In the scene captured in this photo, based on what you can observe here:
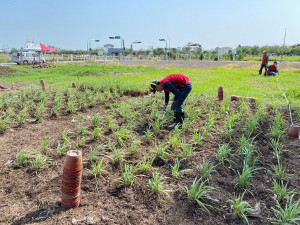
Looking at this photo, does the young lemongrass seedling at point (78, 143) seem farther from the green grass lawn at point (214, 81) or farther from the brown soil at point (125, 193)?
the green grass lawn at point (214, 81)

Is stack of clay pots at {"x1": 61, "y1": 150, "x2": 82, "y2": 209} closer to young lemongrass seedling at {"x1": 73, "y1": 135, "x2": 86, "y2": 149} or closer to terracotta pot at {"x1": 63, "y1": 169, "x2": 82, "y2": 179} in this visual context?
terracotta pot at {"x1": 63, "y1": 169, "x2": 82, "y2": 179}

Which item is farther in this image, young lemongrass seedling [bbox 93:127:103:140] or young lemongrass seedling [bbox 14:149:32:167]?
young lemongrass seedling [bbox 93:127:103:140]

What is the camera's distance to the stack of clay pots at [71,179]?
200cm

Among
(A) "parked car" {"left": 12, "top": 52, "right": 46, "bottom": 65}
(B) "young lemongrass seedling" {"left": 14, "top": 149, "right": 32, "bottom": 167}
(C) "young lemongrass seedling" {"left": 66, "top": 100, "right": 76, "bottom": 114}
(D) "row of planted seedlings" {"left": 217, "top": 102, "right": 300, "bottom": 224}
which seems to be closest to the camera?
(D) "row of planted seedlings" {"left": 217, "top": 102, "right": 300, "bottom": 224}

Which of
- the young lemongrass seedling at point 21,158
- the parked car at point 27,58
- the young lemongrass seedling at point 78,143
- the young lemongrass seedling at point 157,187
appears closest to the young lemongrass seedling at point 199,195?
the young lemongrass seedling at point 157,187

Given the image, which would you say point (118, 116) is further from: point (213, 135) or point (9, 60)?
point (9, 60)

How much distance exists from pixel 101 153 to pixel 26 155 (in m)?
1.00

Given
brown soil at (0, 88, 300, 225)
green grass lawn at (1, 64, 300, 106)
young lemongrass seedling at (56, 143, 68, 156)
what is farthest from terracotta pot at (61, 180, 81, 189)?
green grass lawn at (1, 64, 300, 106)

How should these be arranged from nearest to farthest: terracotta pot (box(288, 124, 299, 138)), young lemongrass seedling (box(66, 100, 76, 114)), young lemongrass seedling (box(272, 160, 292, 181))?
1. young lemongrass seedling (box(272, 160, 292, 181))
2. terracotta pot (box(288, 124, 299, 138))
3. young lemongrass seedling (box(66, 100, 76, 114))

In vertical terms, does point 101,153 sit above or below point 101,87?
below

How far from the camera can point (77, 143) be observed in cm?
351

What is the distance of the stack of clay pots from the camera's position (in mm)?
2002

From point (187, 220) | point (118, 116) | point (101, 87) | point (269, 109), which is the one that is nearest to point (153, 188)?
point (187, 220)

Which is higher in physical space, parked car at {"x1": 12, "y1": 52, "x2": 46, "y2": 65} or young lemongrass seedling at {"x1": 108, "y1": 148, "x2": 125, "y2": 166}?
parked car at {"x1": 12, "y1": 52, "x2": 46, "y2": 65}
